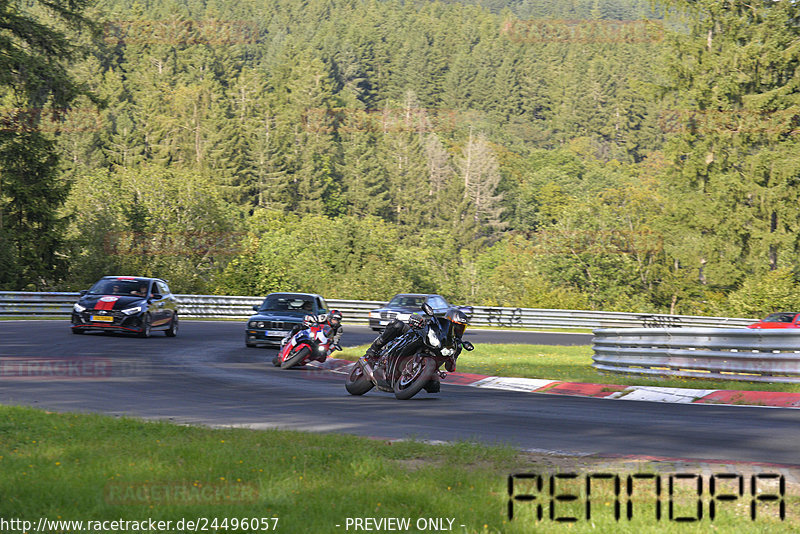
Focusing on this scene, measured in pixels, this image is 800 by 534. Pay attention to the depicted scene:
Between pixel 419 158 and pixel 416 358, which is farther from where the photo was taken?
pixel 419 158

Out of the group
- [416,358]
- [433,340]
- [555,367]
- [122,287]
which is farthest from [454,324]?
[122,287]

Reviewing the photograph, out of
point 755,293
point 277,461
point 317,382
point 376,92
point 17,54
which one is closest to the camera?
point 277,461

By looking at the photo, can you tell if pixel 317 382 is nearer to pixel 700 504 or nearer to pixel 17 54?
pixel 700 504

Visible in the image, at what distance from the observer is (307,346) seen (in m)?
20.1

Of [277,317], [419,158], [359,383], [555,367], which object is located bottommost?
[555,367]

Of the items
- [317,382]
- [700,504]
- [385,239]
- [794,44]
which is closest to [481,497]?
[700,504]

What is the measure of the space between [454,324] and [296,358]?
6817 mm

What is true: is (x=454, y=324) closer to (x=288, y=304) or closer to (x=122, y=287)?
(x=288, y=304)

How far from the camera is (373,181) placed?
12519 cm

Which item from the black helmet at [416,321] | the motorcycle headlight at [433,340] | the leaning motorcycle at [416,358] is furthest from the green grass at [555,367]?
the motorcycle headlight at [433,340]

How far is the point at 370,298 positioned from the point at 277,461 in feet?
148

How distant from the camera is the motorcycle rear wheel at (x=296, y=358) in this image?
2005cm

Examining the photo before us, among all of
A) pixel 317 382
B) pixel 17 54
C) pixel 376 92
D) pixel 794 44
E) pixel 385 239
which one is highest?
pixel 376 92

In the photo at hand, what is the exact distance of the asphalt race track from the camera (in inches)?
395
